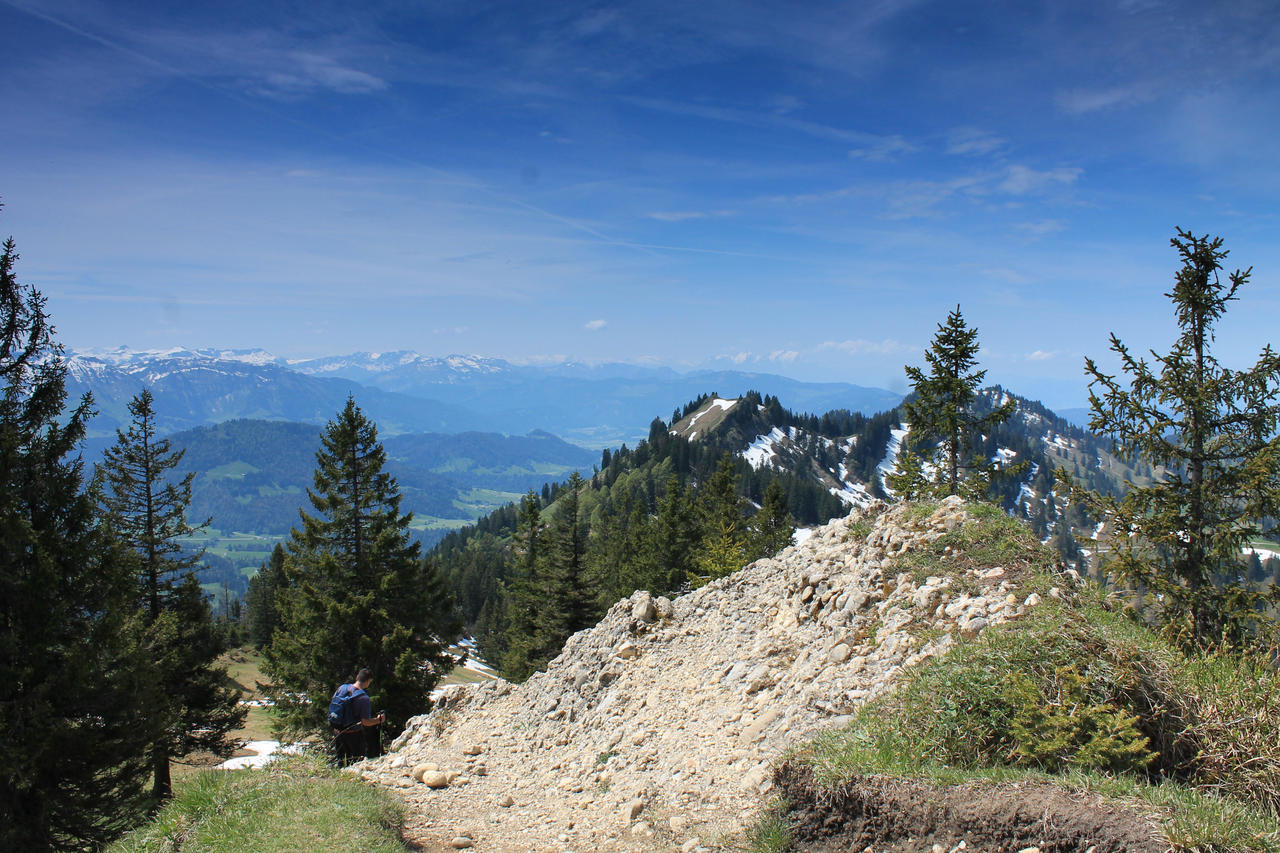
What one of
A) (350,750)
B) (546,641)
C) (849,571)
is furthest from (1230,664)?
(546,641)

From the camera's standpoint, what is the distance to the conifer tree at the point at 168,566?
2192 cm

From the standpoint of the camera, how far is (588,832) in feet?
29.5

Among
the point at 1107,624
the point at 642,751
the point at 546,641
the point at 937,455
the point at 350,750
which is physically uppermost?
the point at 937,455

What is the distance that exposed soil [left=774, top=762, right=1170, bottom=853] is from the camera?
4.94 metres

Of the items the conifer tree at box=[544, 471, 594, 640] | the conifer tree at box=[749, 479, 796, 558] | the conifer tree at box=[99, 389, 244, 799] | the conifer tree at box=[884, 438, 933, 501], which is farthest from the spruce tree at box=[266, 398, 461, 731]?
the conifer tree at box=[749, 479, 796, 558]

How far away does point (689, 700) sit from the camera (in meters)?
12.6

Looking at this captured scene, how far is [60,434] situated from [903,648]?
17.1 m

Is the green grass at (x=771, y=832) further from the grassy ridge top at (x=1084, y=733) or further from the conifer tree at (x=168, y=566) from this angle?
the conifer tree at (x=168, y=566)

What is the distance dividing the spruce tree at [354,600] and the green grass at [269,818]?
14376 mm

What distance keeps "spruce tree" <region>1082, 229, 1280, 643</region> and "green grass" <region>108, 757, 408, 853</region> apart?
12.8 meters

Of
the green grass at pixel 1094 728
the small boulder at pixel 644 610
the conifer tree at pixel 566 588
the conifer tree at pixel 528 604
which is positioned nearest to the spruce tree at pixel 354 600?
the conifer tree at pixel 566 588

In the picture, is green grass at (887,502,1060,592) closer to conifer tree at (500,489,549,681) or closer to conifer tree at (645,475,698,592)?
conifer tree at (500,489,549,681)

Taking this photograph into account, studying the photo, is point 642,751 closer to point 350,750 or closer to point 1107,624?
point 350,750

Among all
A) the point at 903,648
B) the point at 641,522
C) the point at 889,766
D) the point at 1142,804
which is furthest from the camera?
the point at 641,522
